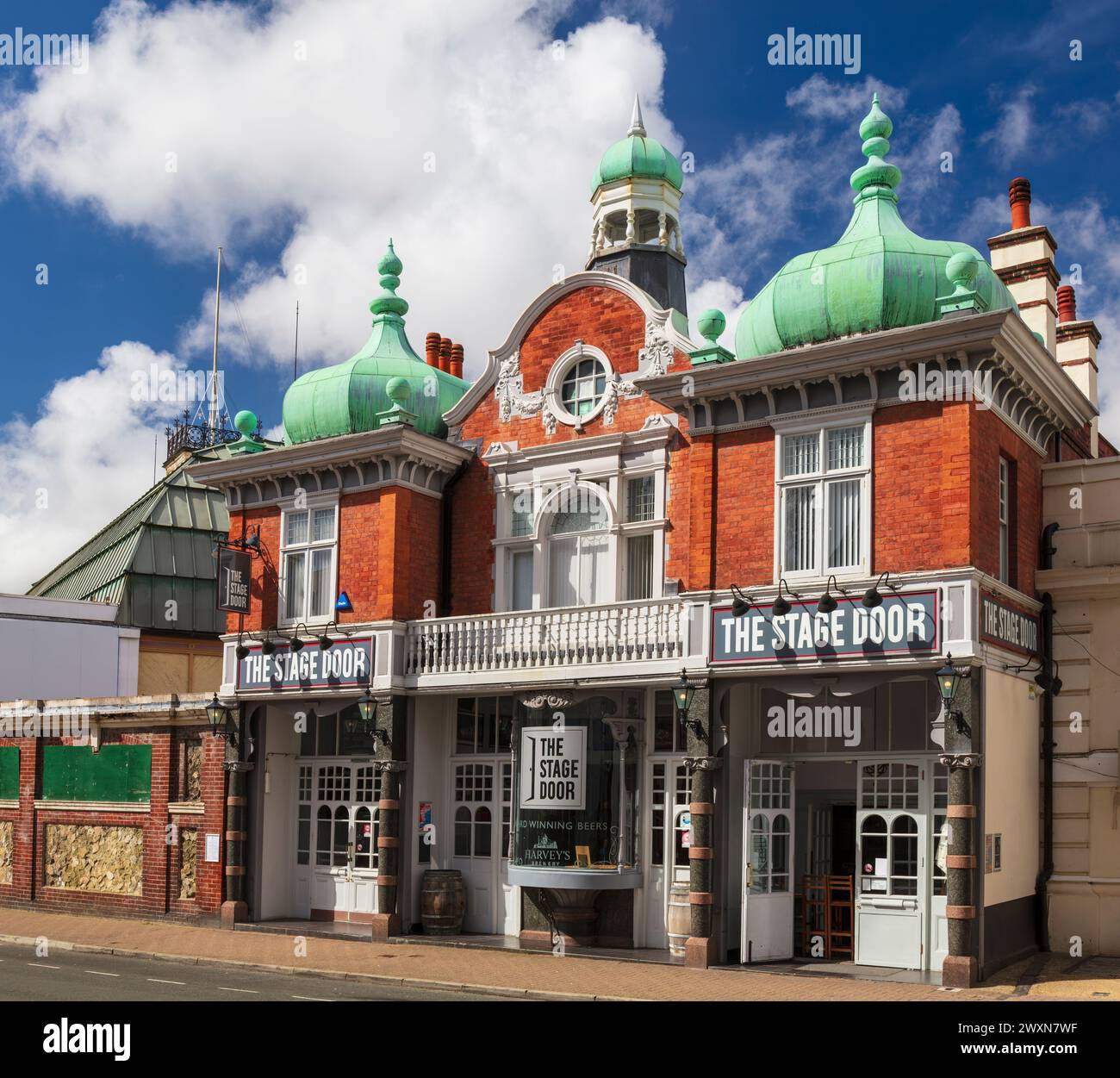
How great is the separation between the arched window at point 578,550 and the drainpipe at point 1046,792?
251 inches

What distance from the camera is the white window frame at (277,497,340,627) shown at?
75.5 ft

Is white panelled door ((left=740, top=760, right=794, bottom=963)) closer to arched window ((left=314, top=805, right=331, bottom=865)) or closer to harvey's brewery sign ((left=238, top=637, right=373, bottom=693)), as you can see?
harvey's brewery sign ((left=238, top=637, right=373, bottom=693))

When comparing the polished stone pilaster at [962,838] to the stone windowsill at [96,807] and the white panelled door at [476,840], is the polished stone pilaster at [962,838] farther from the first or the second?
the stone windowsill at [96,807]

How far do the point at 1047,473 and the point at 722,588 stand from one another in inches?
206

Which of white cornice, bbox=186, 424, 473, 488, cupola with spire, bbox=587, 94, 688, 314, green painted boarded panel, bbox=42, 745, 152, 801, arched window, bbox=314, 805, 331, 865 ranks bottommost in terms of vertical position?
arched window, bbox=314, 805, 331, 865

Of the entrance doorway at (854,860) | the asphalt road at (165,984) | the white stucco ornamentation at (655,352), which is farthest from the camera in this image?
the white stucco ornamentation at (655,352)

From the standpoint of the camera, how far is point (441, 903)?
21.3 m

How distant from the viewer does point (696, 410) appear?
1939cm

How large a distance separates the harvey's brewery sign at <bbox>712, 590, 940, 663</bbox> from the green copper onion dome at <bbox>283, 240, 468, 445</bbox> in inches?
287

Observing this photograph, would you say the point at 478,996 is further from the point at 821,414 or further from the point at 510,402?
the point at 510,402

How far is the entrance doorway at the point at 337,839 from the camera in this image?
23.0 meters

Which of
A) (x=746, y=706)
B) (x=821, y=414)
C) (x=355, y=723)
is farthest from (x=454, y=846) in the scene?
(x=821, y=414)

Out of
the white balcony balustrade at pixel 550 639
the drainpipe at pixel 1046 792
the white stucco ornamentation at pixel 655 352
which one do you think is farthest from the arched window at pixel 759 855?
the white stucco ornamentation at pixel 655 352

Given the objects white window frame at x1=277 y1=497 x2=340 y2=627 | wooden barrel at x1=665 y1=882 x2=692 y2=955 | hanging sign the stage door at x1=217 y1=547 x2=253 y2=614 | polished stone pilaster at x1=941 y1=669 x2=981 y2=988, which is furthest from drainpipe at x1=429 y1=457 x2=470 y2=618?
polished stone pilaster at x1=941 y1=669 x2=981 y2=988
